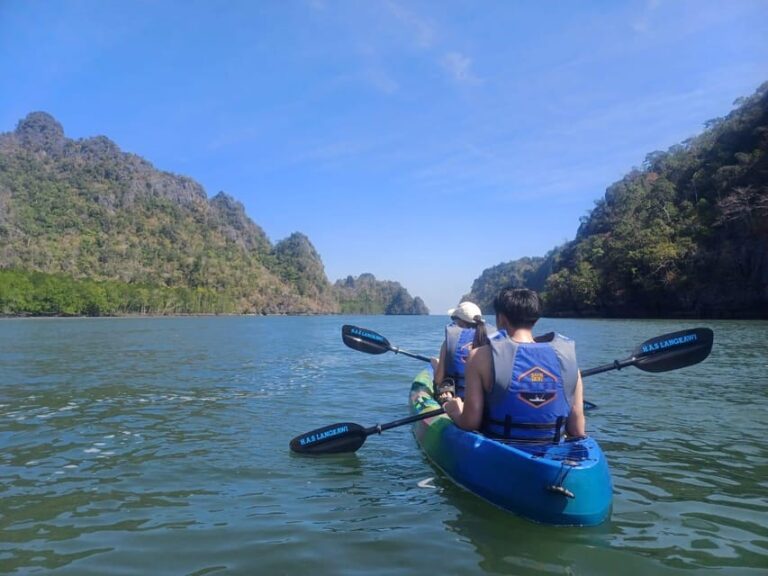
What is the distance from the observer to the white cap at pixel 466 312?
7.63m

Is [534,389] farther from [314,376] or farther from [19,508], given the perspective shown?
[314,376]

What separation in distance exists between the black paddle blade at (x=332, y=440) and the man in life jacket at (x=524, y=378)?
7.25 feet

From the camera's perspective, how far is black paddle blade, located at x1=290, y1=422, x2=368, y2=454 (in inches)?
273

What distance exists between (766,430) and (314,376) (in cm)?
1105

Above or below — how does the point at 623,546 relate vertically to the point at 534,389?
below

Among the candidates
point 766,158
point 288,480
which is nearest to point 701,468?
point 288,480

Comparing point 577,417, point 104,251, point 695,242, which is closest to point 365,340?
point 577,417

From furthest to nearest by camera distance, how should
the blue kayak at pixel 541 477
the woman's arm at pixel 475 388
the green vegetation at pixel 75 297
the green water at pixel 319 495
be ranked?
the green vegetation at pixel 75 297, the woman's arm at pixel 475 388, the blue kayak at pixel 541 477, the green water at pixel 319 495

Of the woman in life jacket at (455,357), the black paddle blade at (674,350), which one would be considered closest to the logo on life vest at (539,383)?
the woman in life jacket at (455,357)

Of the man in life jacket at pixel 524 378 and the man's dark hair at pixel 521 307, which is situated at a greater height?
the man's dark hair at pixel 521 307

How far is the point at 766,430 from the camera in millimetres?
8117

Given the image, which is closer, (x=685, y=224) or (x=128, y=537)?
(x=128, y=537)

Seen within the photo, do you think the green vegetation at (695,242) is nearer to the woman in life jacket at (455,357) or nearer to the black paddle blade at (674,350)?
the black paddle blade at (674,350)

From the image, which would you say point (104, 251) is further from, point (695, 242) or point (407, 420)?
point (407, 420)
